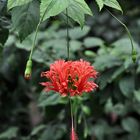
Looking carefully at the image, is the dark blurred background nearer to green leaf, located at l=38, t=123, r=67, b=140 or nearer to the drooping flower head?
green leaf, located at l=38, t=123, r=67, b=140

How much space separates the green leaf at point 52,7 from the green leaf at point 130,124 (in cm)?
170

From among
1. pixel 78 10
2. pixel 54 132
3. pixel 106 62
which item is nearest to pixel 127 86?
pixel 106 62

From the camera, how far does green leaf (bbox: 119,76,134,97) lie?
1.94 meters

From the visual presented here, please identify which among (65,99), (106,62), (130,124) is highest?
(106,62)

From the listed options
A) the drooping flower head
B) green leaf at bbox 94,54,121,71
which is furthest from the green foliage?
green leaf at bbox 94,54,121,71

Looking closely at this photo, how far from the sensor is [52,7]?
3.40 feet

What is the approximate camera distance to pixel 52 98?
2.08 metres

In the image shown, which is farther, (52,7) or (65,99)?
(65,99)

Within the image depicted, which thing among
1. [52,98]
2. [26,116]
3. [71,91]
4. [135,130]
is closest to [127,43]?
[52,98]

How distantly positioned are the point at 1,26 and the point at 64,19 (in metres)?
0.21

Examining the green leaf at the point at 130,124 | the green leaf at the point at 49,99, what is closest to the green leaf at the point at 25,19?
the green leaf at the point at 49,99

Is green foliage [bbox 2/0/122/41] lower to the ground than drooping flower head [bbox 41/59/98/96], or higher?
higher

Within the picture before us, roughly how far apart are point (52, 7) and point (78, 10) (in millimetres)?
76

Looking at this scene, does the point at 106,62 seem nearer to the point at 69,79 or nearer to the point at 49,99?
the point at 49,99
